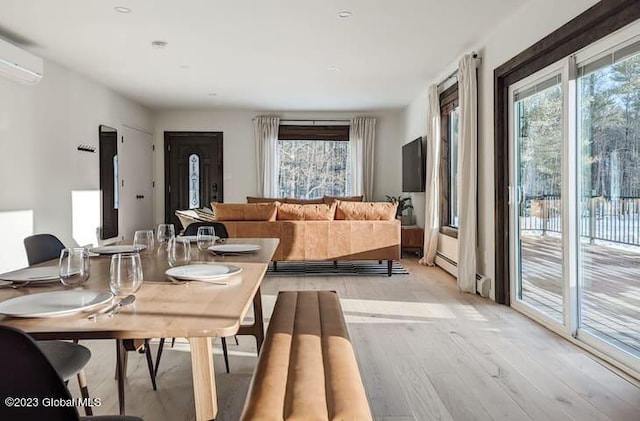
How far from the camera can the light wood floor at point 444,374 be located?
2184 mm

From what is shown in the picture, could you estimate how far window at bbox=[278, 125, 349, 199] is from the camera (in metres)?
9.15

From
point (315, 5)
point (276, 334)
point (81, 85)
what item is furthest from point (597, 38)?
point (81, 85)

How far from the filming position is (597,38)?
2.87 meters

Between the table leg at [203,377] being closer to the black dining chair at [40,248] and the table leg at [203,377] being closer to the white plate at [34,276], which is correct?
the white plate at [34,276]

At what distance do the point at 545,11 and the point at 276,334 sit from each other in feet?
9.87

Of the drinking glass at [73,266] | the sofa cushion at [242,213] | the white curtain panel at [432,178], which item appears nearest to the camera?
the drinking glass at [73,266]

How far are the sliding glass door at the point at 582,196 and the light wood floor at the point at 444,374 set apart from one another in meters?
0.25

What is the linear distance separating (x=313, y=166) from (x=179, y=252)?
740 cm

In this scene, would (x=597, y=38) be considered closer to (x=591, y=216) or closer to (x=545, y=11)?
(x=545, y=11)

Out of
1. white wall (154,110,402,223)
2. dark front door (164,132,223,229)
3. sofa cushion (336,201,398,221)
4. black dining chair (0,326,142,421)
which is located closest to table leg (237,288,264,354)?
black dining chair (0,326,142,421)

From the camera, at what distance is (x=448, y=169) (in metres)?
6.34

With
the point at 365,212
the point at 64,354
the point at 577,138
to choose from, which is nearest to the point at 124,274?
the point at 64,354

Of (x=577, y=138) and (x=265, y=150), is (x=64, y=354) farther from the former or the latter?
(x=265, y=150)

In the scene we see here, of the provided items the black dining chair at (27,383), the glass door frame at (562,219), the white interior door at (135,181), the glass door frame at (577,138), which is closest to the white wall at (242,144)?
the white interior door at (135,181)
